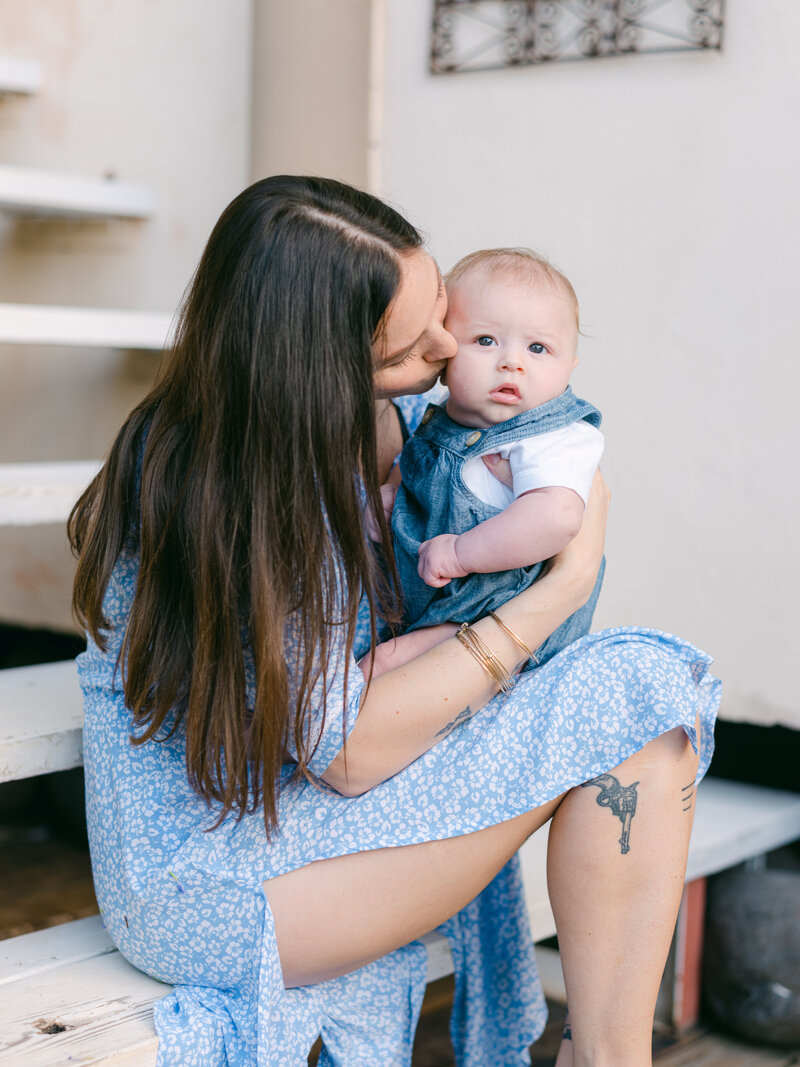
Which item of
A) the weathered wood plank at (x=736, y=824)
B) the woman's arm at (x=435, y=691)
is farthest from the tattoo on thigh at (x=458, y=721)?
the weathered wood plank at (x=736, y=824)

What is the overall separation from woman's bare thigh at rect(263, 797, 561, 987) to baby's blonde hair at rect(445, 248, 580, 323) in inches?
23.0

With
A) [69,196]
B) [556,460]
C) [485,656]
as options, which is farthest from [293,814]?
[69,196]

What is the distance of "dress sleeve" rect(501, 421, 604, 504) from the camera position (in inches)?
49.3

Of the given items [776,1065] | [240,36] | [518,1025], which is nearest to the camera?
[518,1025]

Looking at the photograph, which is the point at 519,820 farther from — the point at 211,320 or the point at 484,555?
the point at 211,320

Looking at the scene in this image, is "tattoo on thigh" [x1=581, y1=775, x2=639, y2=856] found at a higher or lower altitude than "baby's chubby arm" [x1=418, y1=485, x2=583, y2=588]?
lower

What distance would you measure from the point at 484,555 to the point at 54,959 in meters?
0.70

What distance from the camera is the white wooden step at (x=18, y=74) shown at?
2529 millimetres

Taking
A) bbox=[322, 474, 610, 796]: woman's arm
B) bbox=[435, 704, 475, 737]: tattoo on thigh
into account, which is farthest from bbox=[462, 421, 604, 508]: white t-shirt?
bbox=[435, 704, 475, 737]: tattoo on thigh

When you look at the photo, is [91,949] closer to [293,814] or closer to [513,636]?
[293,814]

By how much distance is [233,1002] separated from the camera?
49.1 inches

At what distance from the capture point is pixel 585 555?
4.31 feet

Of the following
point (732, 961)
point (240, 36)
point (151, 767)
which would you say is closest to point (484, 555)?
point (151, 767)

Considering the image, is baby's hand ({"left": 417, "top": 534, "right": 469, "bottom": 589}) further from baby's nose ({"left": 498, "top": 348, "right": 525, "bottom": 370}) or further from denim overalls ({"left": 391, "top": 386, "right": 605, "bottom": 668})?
baby's nose ({"left": 498, "top": 348, "right": 525, "bottom": 370})
